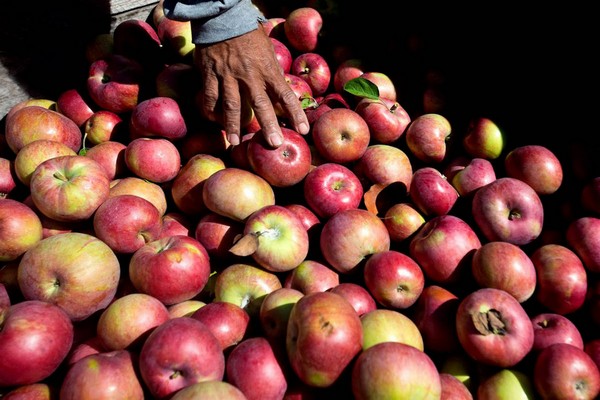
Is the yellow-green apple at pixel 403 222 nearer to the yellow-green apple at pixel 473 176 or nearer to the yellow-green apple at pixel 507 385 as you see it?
the yellow-green apple at pixel 473 176

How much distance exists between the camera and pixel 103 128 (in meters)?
2.94

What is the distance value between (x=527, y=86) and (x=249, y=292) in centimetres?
217

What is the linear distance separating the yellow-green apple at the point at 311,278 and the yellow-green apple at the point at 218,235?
13.5 inches

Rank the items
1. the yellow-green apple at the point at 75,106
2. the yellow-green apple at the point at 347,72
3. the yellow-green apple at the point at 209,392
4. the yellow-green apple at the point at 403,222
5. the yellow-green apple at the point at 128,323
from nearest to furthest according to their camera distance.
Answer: the yellow-green apple at the point at 209,392 < the yellow-green apple at the point at 128,323 < the yellow-green apple at the point at 403,222 < the yellow-green apple at the point at 75,106 < the yellow-green apple at the point at 347,72

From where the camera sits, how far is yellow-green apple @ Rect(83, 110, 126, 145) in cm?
295

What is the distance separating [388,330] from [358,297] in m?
0.28

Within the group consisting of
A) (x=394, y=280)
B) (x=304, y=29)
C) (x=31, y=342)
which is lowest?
(x=31, y=342)

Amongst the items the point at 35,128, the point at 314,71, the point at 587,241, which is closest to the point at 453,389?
the point at 587,241

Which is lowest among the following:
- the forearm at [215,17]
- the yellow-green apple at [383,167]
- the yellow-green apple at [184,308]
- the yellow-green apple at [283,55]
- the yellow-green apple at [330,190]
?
the yellow-green apple at [184,308]

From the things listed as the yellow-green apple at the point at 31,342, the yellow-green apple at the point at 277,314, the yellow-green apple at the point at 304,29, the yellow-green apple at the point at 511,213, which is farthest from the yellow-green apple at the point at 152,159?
the yellow-green apple at the point at 511,213

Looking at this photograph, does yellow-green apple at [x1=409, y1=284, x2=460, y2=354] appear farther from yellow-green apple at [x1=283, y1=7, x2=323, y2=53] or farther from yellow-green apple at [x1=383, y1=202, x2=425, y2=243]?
yellow-green apple at [x1=283, y1=7, x2=323, y2=53]

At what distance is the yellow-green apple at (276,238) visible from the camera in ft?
7.26

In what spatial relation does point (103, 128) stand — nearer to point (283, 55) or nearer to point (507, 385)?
point (283, 55)

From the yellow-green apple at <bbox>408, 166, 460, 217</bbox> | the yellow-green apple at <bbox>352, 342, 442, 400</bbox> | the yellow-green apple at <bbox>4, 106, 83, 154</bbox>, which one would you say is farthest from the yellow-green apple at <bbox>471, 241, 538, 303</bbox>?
the yellow-green apple at <bbox>4, 106, 83, 154</bbox>
